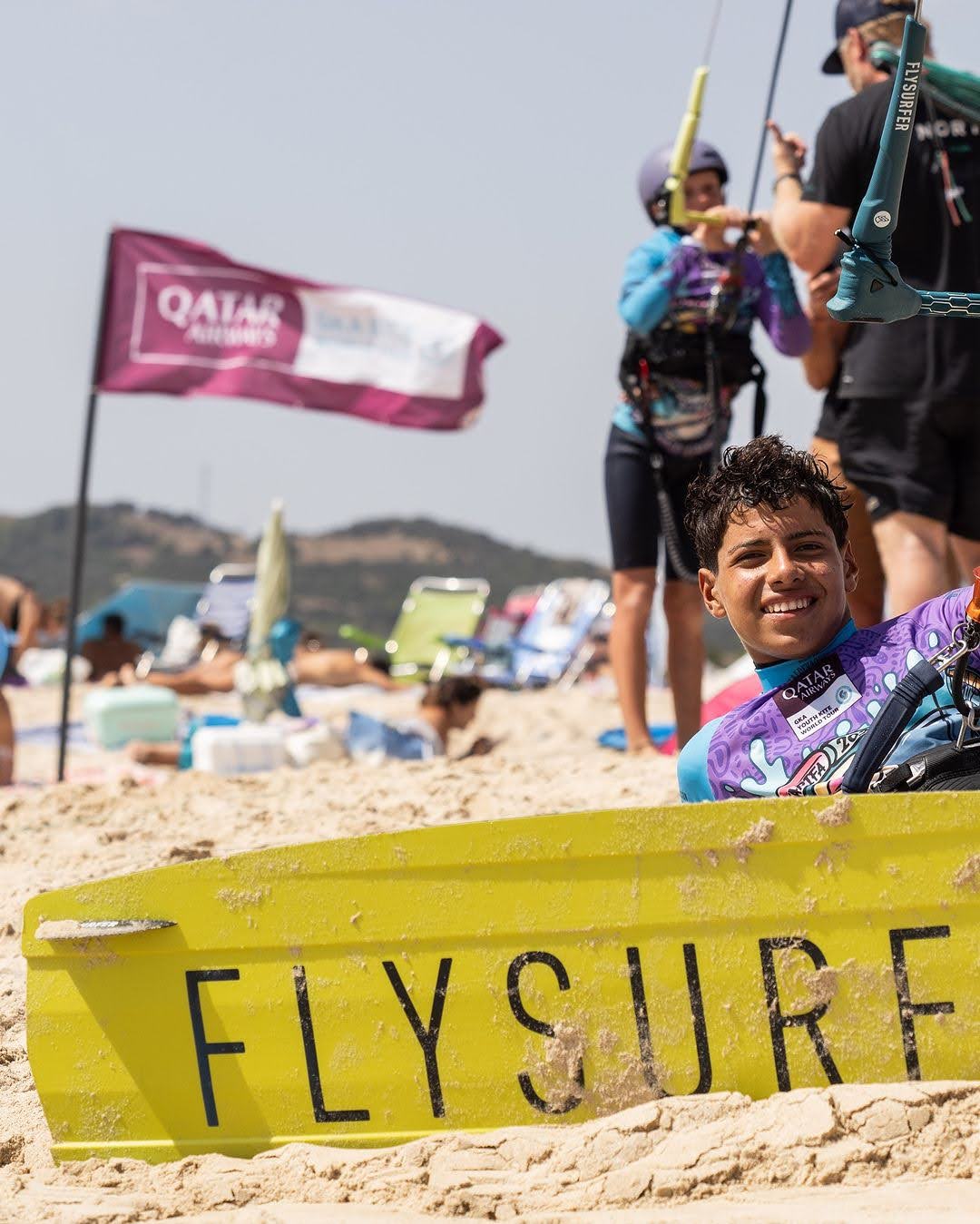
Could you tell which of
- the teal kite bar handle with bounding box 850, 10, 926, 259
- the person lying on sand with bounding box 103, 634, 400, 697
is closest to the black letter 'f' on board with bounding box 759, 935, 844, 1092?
the teal kite bar handle with bounding box 850, 10, 926, 259

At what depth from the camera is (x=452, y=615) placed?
53.8ft

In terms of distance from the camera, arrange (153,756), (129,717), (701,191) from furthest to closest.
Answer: (129,717), (153,756), (701,191)

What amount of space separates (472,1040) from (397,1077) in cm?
14

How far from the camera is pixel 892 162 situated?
2246mm

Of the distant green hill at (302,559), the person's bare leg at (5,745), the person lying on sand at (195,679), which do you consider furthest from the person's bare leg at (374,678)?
the distant green hill at (302,559)

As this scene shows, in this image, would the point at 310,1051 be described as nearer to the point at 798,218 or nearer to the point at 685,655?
the point at 798,218

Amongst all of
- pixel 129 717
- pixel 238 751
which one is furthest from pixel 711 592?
pixel 129 717

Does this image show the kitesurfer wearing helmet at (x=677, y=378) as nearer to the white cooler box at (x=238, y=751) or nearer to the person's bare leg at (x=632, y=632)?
the person's bare leg at (x=632, y=632)

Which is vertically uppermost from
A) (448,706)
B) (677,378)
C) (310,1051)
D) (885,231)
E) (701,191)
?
(701,191)

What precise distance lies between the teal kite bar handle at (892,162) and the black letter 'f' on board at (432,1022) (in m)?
1.26

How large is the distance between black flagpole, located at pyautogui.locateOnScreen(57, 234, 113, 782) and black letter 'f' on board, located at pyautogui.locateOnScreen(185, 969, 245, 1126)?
15.2ft

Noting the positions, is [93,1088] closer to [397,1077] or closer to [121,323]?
[397,1077]

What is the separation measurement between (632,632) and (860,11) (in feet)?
6.74

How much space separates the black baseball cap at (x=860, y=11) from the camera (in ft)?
12.6
